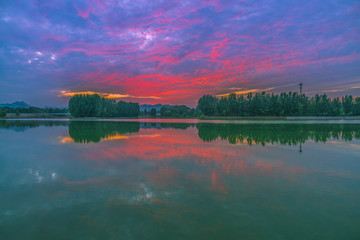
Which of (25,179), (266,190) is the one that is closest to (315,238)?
(266,190)

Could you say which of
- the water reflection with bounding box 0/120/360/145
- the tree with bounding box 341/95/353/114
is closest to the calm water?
the water reflection with bounding box 0/120/360/145

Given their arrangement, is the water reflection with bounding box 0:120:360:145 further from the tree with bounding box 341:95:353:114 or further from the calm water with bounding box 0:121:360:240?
the tree with bounding box 341:95:353:114

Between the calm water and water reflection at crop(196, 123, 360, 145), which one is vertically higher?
water reflection at crop(196, 123, 360, 145)

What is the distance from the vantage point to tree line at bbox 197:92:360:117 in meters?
86.5

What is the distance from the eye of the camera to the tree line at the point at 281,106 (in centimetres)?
8650

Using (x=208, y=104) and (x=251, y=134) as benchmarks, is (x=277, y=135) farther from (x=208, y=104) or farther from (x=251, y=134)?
(x=208, y=104)

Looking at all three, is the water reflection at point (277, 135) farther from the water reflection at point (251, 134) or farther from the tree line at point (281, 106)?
the tree line at point (281, 106)

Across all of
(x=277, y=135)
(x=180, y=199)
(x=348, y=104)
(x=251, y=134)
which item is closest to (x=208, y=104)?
(x=348, y=104)

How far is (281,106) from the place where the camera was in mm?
85688

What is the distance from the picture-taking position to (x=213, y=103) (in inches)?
4309

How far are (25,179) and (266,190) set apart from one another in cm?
982

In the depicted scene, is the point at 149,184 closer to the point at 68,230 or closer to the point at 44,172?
the point at 68,230

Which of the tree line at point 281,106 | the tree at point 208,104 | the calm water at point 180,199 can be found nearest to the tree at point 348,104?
the tree line at point 281,106

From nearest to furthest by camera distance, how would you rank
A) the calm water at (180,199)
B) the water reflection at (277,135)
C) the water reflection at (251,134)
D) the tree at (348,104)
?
the calm water at (180,199), the water reflection at (277,135), the water reflection at (251,134), the tree at (348,104)
